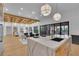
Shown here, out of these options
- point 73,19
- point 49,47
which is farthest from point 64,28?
point 49,47

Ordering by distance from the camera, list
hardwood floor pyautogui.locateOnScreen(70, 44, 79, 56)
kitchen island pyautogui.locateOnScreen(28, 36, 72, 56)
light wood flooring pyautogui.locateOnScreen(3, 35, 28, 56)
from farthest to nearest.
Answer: light wood flooring pyautogui.locateOnScreen(3, 35, 28, 56), hardwood floor pyautogui.locateOnScreen(70, 44, 79, 56), kitchen island pyautogui.locateOnScreen(28, 36, 72, 56)

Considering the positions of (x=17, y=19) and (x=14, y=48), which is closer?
(x=17, y=19)

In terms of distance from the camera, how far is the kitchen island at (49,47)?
275 cm

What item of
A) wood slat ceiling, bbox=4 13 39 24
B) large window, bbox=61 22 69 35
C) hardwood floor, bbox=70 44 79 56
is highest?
wood slat ceiling, bbox=4 13 39 24

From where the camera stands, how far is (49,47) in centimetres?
273

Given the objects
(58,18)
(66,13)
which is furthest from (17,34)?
(66,13)

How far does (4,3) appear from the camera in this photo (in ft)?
10.8

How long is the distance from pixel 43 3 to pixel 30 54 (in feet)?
4.81

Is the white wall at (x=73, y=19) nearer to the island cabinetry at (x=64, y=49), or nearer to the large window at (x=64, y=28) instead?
the large window at (x=64, y=28)

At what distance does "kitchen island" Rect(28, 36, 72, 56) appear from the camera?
108 inches

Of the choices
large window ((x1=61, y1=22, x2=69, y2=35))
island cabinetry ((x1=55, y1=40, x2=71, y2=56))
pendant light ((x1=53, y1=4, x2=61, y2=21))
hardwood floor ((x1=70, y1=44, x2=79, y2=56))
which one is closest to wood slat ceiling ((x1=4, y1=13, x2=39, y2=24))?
pendant light ((x1=53, y1=4, x2=61, y2=21))

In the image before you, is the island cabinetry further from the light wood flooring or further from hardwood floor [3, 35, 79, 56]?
the light wood flooring

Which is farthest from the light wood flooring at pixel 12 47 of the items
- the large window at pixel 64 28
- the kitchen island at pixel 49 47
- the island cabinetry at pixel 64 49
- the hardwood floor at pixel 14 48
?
the large window at pixel 64 28

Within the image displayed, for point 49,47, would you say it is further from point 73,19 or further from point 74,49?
point 73,19
